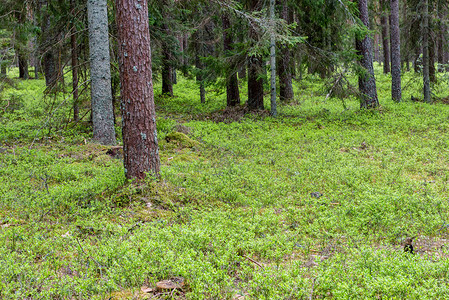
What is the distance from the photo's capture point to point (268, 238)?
167 inches

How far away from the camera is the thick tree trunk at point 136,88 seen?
18.7 ft

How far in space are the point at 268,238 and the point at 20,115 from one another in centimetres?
1397

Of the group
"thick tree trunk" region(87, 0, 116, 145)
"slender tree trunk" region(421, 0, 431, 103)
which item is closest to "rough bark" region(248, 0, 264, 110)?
"thick tree trunk" region(87, 0, 116, 145)

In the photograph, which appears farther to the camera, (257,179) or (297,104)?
(297,104)

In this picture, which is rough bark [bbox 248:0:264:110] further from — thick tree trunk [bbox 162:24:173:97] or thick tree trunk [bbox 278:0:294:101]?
thick tree trunk [bbox 162:24:173:97]

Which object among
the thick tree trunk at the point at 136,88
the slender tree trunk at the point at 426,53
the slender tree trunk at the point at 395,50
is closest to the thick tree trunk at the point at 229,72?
the slender tree trunk at the point at 395,50

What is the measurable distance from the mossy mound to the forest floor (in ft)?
0.11

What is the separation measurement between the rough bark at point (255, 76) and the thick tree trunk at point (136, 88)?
8761 mm

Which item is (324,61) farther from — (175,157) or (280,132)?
(175,157)

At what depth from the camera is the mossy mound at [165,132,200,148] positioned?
10055 mm

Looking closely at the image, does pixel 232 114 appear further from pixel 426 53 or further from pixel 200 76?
pixel 426 53

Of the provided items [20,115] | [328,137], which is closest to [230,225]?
[328,137]

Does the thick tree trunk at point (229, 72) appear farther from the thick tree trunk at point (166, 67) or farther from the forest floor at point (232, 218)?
the forest floor at point (232, 218)

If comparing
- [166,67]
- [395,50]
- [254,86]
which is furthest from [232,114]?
[395,50]
